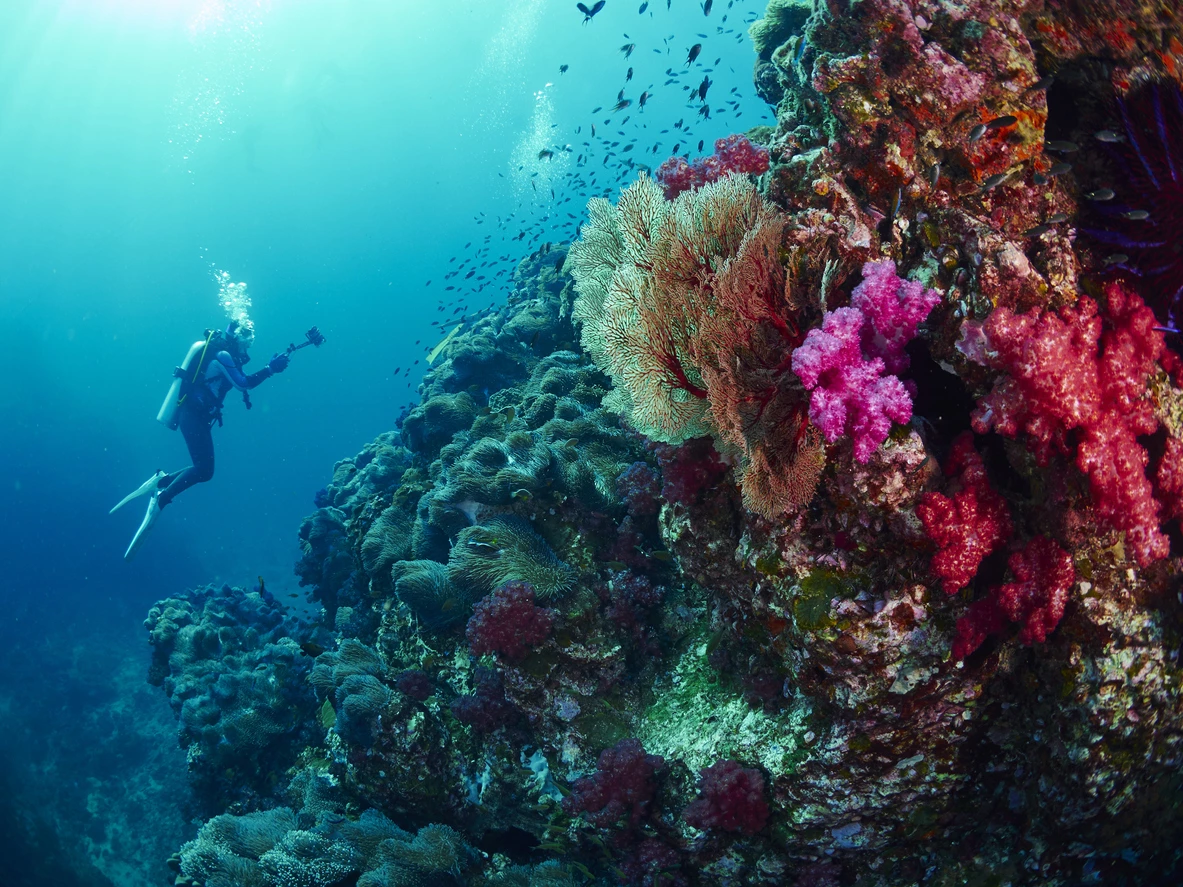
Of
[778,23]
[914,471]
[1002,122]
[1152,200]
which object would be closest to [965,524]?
[914,471]


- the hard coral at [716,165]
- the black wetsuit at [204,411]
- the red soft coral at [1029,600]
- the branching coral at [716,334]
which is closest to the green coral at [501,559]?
the branching coral at [716,334]

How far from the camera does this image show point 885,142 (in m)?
3.51

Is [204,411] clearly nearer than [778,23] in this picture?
No

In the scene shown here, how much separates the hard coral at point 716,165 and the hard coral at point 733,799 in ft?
16.6

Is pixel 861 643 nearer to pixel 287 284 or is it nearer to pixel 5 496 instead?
pixel 5 496

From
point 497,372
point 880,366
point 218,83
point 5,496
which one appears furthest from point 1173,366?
point 218,83

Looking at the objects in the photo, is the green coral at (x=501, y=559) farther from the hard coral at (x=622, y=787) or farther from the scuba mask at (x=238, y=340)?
the scuba mask at (x=238, y=340)

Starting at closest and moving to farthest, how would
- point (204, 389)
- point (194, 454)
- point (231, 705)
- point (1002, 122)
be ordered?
point (1002, 122) → point (231, 705) → point (204, 389) → point (194, 454)

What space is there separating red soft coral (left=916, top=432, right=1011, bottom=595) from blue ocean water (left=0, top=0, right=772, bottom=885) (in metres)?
13.8

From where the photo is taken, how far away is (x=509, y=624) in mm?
5652

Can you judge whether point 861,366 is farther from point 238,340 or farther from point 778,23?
point 238,340

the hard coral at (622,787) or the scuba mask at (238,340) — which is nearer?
the hard coral at (622,787)

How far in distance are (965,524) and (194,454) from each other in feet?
67.4

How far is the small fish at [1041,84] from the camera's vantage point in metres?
3.11
